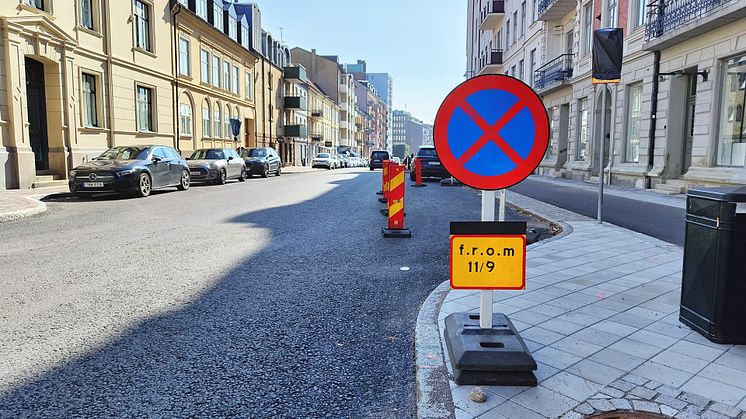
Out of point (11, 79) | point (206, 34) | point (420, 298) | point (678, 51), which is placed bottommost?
point (420, 298)

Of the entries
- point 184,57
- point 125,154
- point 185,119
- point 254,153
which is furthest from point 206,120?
point 125,154

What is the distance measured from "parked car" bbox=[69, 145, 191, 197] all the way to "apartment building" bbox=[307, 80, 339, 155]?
43.7 metres

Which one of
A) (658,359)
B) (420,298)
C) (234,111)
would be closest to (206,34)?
(234,111)

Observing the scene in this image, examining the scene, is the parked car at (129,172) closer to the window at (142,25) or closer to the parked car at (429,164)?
the window at (142,25)

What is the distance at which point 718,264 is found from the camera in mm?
3396

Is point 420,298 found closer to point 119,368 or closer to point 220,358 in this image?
point 220,358

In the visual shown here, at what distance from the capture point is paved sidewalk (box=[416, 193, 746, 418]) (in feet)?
8.80

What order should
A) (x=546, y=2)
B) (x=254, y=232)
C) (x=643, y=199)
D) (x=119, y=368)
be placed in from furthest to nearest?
1. (x=546, y=2)
2. (x=643, y=199)
3. (x=254, y=232)
4. (x=119, y=368)

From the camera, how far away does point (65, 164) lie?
17.6 meters

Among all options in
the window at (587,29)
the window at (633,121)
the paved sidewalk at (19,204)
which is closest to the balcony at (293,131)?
the window at (587,29)

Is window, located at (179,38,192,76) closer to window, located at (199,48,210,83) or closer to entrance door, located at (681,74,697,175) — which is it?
window, located at (199,48,210,83)

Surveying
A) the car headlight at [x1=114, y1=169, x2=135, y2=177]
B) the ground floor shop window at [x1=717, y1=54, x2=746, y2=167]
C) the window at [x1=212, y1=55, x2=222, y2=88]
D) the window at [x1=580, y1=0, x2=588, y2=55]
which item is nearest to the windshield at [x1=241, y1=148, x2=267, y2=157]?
the window at [x1=212, y1=55, x2=222, y2=88]

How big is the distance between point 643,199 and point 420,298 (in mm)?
A: 11555

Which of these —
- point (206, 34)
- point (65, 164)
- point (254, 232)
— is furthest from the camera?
point (206, 34)
